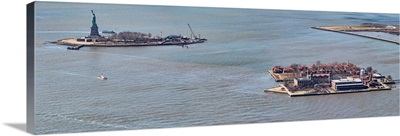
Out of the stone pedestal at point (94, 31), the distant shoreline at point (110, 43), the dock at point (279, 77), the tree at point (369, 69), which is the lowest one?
the dock at point (279, 77)

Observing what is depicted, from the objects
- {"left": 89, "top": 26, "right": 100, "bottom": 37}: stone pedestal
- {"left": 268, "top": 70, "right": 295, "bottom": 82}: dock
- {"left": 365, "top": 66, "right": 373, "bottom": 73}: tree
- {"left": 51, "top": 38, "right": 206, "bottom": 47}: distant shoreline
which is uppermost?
{"left": 89, "top": 26, "right": 100, "bottom": 37}: stone pedestal

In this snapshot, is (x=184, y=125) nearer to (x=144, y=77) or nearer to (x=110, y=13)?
(x=144, y=77)

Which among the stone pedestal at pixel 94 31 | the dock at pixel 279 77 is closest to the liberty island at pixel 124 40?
the stone pedestal at pixel 94 31

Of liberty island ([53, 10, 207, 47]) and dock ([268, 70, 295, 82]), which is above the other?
liberty island ([53, 10, 207, 47])

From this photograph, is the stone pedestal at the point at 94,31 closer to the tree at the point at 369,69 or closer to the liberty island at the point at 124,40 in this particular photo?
the liberty island at the point at 124,40

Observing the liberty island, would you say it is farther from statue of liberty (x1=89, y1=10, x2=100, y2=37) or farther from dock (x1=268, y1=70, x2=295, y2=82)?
dock (x1=268, y1=70, x2=295, y2=82)

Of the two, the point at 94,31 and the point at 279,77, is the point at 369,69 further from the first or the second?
the point at 94,31

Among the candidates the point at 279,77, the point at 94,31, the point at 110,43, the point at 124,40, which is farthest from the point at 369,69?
the point at 94,31

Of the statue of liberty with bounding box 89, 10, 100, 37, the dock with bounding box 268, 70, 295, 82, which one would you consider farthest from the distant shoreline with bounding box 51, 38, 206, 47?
the dock with bounding box 268, 70, 295, 82

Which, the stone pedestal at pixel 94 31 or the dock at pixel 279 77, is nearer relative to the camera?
the stone pedestal at pixel 94 31
